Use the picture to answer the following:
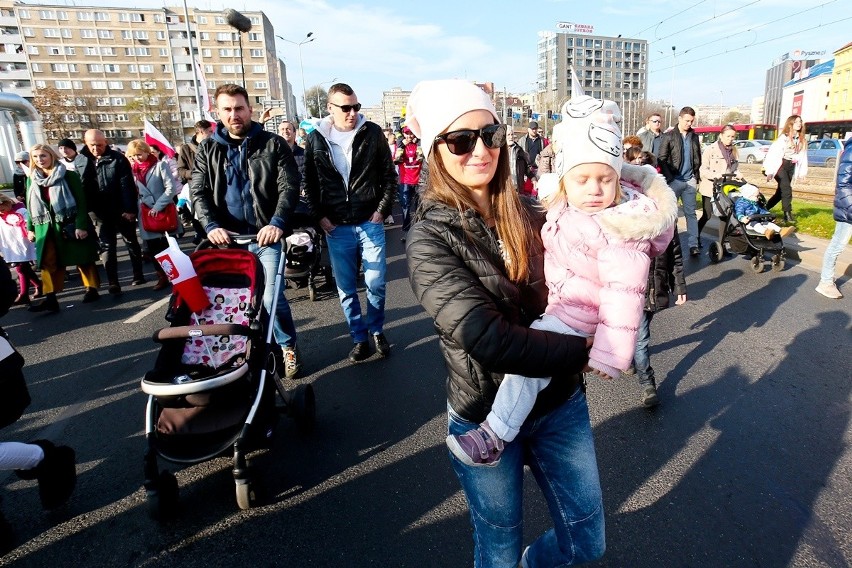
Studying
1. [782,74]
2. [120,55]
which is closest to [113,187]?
[120,55]

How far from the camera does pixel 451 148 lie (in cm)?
159

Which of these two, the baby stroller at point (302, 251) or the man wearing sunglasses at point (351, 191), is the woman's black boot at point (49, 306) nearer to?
the baby stroller at point (302, 251)

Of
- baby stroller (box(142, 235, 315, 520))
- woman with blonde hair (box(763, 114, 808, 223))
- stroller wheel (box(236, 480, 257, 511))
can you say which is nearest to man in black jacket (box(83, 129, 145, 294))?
baby stroller (box(142, 235, 315, 520))

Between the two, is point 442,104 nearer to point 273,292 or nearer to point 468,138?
point 468,138

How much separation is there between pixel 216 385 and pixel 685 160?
8.06 m

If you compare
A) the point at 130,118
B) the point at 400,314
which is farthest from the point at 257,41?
the point at 400,314

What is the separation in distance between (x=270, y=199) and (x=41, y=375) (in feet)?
9.45

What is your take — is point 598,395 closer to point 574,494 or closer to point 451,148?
point 574,494

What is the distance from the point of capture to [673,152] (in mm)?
8031

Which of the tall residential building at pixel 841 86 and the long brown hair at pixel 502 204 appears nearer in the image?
the long brown hair at pixel 502 204

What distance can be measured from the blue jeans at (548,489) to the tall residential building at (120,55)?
8331 cm

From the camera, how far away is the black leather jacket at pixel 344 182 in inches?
173

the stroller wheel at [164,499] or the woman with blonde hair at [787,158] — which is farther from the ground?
the woman with blonde hair at [787,158]

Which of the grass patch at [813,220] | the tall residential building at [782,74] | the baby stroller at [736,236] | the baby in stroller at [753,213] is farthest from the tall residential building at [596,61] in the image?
the baby in stroller at [753,213]
